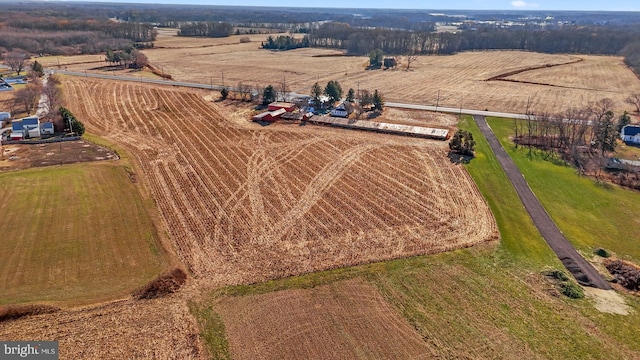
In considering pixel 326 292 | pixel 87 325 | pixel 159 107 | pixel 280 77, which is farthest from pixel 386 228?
pixel 280 77

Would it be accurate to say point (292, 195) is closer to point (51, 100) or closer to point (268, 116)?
point (268, 116)

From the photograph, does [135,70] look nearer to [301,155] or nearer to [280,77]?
[280,77]

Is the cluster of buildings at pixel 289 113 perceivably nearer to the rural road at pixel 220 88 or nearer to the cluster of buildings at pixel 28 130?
the rural road at pixel 220 88

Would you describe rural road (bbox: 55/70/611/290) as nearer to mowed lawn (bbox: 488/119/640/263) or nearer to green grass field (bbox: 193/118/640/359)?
mowed lawn (bbox: 488/119/640/263)

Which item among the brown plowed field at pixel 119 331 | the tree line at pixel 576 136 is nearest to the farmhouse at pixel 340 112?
the tree line at pixel 576 136

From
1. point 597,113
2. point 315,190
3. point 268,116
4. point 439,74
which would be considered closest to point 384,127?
point 268,116

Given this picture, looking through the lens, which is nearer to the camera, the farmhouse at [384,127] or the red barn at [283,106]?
the farmhouse at [384,127]

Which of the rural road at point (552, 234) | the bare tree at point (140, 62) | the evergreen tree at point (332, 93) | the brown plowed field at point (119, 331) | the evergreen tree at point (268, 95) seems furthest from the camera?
the bare tree at point (140, 62)
